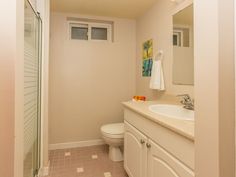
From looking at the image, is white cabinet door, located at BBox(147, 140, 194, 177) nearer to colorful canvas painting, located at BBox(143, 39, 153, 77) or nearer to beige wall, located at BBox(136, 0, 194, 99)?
beige wall, located at BBox(136, 0, 194, 99)

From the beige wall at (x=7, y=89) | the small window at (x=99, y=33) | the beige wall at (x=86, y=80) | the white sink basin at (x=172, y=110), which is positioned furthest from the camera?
the small window at (x=99, y=33)

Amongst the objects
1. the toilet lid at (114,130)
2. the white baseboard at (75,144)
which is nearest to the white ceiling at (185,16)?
the toilet lid at (114,130)

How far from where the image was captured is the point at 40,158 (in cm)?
183

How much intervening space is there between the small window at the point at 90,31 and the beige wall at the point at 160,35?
551mm

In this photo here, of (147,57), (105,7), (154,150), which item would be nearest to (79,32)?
(105,7)

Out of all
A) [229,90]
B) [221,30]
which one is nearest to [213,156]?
[229,90]

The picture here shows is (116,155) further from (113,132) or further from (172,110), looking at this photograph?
Result: (172,110)

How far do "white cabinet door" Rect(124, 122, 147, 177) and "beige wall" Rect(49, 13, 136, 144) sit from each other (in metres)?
1.04

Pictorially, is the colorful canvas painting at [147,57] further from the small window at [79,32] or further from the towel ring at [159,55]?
the small window at [79,32]

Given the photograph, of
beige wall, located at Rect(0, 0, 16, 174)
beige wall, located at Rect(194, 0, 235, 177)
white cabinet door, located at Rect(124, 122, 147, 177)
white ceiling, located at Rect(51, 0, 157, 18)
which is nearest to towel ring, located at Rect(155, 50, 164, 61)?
white ceiling, located at Rect(51, 0, 157, 18)

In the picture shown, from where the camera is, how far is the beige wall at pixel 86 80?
2.51 meters

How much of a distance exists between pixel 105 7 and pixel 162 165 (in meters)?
2.07

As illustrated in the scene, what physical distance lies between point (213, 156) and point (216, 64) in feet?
0.91

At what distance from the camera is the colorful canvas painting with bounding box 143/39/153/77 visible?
233cm
